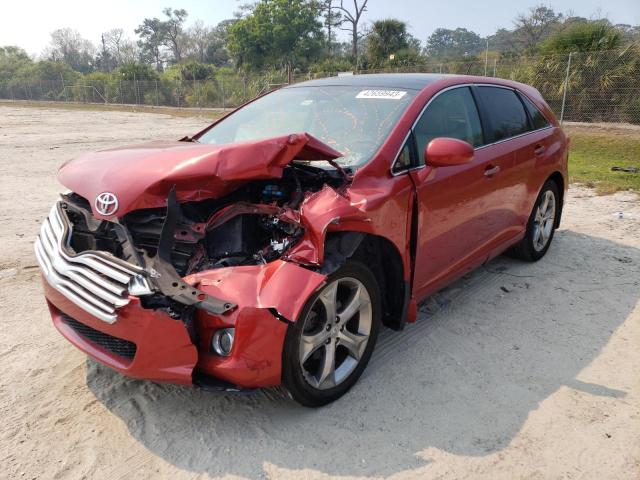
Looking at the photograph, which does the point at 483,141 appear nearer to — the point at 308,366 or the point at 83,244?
the point at 308,366

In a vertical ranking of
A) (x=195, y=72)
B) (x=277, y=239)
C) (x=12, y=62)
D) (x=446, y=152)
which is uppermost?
(x=12, y=62)

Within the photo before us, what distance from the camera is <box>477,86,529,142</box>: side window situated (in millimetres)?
4086

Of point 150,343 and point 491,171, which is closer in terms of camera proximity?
point 150,343

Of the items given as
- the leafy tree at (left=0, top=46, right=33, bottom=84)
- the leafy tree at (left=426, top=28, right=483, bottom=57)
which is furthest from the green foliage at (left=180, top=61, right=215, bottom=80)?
the leafy tree at (left=426, top=28, right=483, bottom=57)

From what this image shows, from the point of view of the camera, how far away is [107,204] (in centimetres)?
262

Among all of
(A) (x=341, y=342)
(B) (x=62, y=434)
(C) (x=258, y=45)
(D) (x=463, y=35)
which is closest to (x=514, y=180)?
(A) (x=341, y=342)

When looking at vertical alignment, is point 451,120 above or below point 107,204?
above

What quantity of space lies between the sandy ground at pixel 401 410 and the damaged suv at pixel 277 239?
289mm

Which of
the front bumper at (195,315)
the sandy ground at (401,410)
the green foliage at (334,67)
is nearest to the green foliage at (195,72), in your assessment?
the green foliage at (334,67)

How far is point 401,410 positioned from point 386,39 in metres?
29.2

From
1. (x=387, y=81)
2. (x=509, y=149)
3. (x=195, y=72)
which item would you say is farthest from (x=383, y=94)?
(x=195, y=72)

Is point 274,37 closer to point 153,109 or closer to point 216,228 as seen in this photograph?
point 153,109

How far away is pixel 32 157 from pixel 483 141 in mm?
10901

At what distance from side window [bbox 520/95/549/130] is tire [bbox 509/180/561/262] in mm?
551
